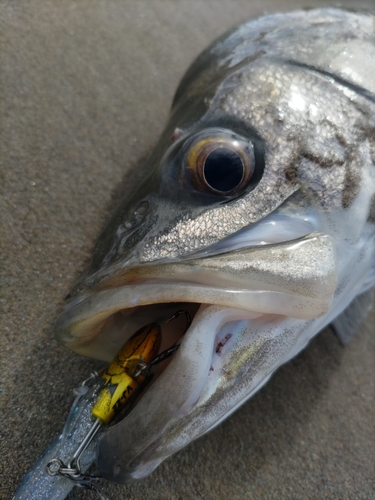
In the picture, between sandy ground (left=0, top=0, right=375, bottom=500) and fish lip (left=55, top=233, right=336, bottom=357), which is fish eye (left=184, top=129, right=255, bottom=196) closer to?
fish lip (left=55, top=233, right=336, bottom=357)

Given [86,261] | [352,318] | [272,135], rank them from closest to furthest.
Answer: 1. [272,135]
2. [86,261]
3. [352,318]

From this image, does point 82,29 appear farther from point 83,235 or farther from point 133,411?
point 133,411

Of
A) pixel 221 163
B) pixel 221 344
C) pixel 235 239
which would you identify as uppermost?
pixel 221 163

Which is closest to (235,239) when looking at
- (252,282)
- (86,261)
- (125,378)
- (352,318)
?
(252,282)

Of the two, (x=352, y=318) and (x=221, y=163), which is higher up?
(x=221, y=163)

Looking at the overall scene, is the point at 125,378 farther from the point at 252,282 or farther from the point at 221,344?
the point at 252,282

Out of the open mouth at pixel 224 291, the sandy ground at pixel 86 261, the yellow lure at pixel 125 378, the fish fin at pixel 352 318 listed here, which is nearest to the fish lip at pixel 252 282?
the open mouth at pixel 224 291

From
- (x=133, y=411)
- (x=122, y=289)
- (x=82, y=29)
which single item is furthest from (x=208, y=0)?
(x=133, y=411)
